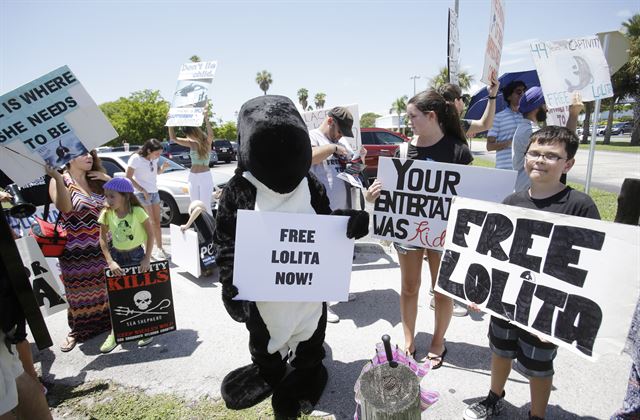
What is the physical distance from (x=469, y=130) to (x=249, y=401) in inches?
A: 116

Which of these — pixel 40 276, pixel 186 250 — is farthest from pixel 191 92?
pixel 40 276

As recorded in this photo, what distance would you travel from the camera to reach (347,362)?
9.74ft

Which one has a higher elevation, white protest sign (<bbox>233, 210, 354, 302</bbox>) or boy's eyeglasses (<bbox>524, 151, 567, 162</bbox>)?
boy's eyeglasses (<bbox>524, 151, 567, 162</bbox>)

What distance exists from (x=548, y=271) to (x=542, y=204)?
15.7 inches

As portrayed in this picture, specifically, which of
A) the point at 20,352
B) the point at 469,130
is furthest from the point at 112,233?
the point at 469,130

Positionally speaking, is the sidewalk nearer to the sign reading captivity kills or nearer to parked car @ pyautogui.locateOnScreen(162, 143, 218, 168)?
the sign reading captivity kills

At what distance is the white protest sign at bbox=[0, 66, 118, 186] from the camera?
2.57 m

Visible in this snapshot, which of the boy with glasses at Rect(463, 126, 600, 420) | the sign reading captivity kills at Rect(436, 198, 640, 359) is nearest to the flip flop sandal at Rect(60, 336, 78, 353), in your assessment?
the sign reading captivity kills at Rect(436, 198, 640, 359)

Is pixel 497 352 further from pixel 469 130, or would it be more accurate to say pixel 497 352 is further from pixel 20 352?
pixel 20 352

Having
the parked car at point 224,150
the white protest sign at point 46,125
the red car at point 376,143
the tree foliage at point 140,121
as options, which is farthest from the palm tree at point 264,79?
the white protest sign at point 46,125

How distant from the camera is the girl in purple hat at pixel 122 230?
3.17 metres

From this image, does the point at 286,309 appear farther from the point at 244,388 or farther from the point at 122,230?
the point at 122,230

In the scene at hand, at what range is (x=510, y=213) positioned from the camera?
198 cm

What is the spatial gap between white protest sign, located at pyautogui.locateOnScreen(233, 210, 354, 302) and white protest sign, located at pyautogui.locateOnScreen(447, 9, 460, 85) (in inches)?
97.6
